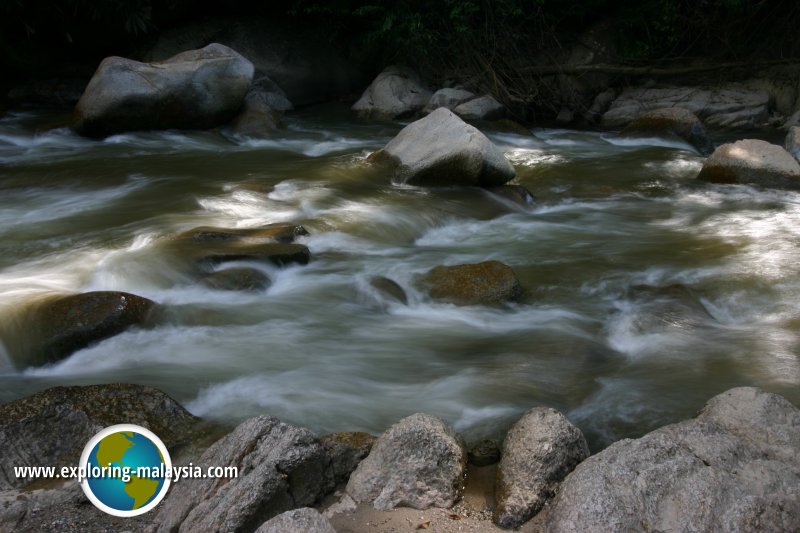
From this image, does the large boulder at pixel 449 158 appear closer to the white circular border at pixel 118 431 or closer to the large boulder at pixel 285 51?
the white circular border at pixel 118 431

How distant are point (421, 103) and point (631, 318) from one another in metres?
8.56

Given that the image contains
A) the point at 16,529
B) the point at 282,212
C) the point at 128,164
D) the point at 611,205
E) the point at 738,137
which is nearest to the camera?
the point at 16,529

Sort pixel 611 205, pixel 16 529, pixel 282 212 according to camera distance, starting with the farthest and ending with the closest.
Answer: pixel 611 205 → pixel 282 212 → pixel 16 529

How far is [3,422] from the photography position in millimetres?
3133

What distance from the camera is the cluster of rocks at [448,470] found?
261cm

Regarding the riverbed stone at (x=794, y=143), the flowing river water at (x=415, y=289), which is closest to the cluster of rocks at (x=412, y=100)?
the flowing river water at (x=415, y=289)

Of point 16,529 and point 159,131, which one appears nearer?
point 16,529

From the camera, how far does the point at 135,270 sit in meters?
5.22

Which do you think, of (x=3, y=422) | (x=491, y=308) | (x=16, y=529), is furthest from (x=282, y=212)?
(x=16, y=529)

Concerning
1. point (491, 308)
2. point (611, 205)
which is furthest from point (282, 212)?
point (611, 205)

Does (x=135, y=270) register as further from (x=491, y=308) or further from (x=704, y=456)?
(x=704, y=456)

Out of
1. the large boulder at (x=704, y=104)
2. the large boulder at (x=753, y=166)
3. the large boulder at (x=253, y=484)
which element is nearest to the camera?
the large boulder at (x=253, y=484)

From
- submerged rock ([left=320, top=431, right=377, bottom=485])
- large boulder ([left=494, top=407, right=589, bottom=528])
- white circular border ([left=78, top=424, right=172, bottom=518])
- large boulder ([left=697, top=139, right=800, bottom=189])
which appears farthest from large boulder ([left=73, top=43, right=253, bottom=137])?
large boulder ([left=494, top=407, right=589, bottom=528])

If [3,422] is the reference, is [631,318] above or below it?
below
